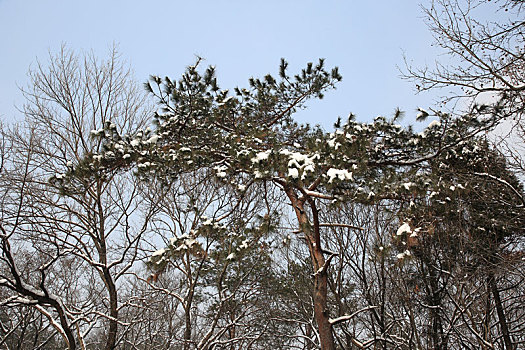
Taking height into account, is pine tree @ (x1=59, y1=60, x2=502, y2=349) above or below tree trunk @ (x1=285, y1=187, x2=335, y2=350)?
above

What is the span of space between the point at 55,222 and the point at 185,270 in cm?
334

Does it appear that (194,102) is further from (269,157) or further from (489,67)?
(489,67)

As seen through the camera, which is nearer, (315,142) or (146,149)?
(315,142)

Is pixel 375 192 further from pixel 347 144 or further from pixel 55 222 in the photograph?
pixel 55 222

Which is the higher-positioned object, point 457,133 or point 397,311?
point 457,133

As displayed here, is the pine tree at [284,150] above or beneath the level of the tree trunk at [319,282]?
above

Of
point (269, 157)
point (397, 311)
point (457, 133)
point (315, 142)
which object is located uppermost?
point (457, 133)

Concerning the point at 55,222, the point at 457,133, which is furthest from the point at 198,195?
the point at 457,133

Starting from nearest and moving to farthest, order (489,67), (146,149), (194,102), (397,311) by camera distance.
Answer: (489,67) < (146,149) < (194,102) < (397,311)

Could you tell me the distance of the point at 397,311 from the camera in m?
7.15

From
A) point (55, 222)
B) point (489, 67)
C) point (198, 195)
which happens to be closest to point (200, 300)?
point (198, 195)

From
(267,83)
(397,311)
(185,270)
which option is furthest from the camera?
(185,270)

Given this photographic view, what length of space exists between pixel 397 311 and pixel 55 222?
751 cm

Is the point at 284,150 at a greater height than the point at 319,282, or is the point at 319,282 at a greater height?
the point at 284,150
